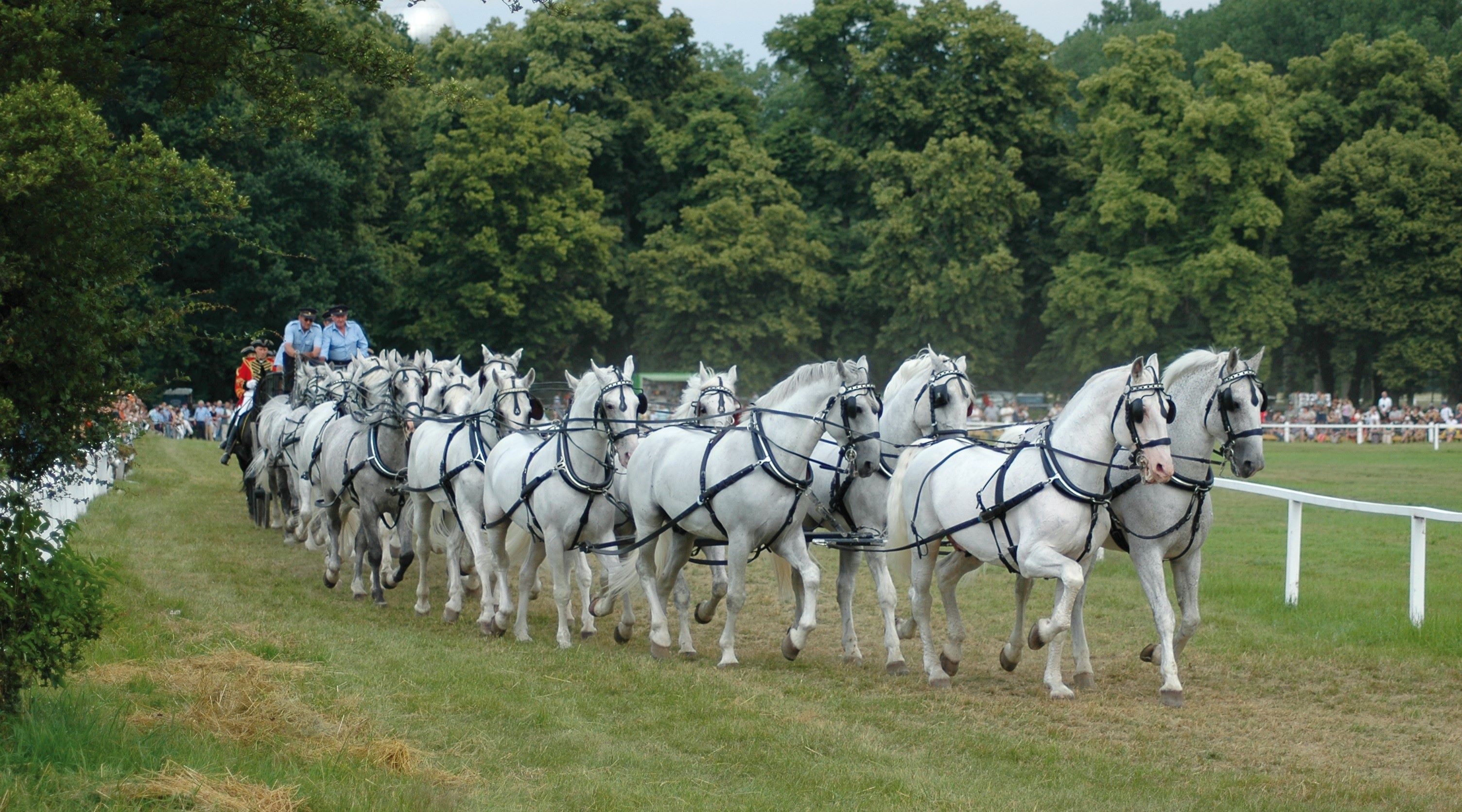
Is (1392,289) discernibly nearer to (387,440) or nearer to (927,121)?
(927,121)

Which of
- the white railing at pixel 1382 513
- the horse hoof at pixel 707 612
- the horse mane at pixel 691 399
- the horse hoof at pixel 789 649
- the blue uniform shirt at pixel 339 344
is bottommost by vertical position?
the horse hoof at pixel 707 612

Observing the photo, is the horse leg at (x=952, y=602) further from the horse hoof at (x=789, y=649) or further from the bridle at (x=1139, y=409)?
the bridle at (x=1139, y=409)

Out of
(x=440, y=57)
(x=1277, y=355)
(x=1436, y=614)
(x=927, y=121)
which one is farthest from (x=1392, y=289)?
(x=1436, y=614)

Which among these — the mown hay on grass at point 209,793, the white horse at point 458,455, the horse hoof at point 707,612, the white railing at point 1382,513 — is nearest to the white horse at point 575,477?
the white horse at point 458,455

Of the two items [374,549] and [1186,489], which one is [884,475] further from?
[374,549]

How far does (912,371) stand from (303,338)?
10160mm

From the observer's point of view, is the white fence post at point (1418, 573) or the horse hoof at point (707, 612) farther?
the horse hoof at point (707, 612)

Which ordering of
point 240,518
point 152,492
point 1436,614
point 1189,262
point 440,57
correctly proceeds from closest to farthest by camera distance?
1. point 1436,614
2. point 240,518
3. point 152,492
4. point 1189,262
5. point 440,57

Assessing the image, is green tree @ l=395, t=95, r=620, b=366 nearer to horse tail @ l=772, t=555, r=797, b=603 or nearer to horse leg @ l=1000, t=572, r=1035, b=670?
horse tail @ l=772, t=555, r=797, b=603

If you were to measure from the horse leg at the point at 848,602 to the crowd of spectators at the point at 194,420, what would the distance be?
37.7 metres

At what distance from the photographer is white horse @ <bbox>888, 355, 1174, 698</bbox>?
357 inches

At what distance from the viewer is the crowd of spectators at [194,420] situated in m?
46.4

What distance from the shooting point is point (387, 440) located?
1373 centimetres

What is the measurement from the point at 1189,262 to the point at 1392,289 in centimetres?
670
